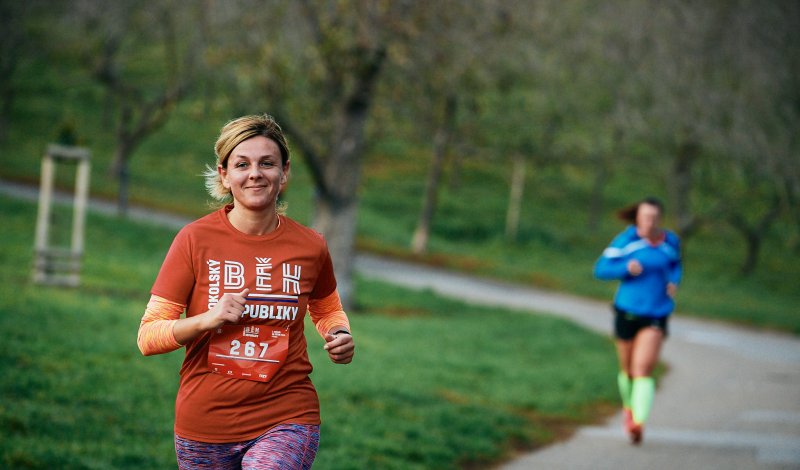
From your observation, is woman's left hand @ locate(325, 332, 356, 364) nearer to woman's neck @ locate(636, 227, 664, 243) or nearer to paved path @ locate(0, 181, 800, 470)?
paved path @ locate(0, 181, 800, 470)

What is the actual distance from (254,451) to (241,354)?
1.15ft

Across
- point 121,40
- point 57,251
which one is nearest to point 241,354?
point 57,251

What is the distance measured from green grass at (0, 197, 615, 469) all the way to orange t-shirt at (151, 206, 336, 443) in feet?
9.44

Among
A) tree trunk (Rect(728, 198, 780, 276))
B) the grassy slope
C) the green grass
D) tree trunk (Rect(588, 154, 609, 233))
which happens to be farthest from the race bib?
tree trunk (Rect(588, 154, 609, 233))

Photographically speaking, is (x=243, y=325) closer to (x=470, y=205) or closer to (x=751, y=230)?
(x=751, y=230)

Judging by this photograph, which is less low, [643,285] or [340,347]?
[643,285]

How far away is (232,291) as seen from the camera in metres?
3.57

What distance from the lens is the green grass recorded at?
7.02 m

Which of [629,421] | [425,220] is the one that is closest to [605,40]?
[425,220]

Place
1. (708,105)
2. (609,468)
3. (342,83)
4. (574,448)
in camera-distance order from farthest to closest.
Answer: (708,105), (342,83), (574,448), (609,468)

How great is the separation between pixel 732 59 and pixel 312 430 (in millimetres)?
33837

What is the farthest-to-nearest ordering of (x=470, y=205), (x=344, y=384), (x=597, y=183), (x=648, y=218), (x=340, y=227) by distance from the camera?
(x=470, y=205) < (x=597, y=183) < (x=340, y=227) < (x=344, y=384) < (x=648, y=218)

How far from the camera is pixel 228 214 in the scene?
3.79 m

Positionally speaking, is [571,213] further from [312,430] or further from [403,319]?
[312,430]
